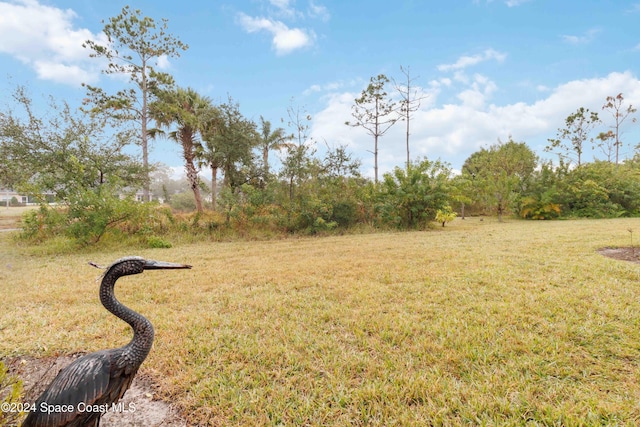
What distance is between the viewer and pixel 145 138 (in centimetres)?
1041

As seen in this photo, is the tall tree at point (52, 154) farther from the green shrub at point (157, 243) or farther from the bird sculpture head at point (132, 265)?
the bird sculpture head at point (132, 265)

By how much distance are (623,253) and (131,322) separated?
658 centimetres

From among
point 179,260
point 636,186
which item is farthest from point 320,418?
point 636,186

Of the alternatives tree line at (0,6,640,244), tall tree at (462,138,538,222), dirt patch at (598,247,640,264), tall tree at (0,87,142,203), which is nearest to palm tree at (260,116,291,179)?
tree line at (0,6,640,244)

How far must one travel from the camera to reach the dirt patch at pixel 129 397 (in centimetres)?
133

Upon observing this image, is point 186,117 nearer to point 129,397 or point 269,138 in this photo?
point 269,138

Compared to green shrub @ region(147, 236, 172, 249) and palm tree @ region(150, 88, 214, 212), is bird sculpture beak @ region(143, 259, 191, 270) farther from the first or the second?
palm tree @ region(150, 88, 214, 212)

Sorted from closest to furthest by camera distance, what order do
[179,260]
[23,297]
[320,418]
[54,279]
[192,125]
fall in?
[320,418] < [23,297] < [54,279] < [179,260] < [192,125]

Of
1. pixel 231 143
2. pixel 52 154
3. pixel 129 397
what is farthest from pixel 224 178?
pixel 129 397

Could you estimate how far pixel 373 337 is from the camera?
2.04 metres

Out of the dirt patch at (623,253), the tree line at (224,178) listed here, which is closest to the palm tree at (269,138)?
the tree line at (224,178)

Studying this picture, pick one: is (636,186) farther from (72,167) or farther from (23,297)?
(72,167)

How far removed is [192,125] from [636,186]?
1980cm

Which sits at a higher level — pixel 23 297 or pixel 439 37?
pixel 439 37
